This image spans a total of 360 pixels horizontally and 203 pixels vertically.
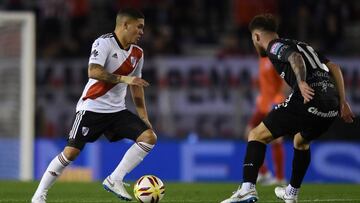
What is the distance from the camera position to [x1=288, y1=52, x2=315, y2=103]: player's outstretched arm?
8180 mm

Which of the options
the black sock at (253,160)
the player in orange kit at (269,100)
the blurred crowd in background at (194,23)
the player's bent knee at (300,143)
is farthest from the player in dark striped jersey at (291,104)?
the blurred crowd in background at (194,23)

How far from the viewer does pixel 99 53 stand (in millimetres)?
9109

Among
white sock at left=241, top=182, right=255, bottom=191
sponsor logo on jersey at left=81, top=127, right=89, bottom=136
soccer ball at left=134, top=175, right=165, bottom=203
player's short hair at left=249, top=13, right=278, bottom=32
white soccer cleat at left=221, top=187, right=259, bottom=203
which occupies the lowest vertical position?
soccer ball at left=134, top=175, right=165, bottom=203

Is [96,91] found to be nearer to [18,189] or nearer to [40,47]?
[18,189]

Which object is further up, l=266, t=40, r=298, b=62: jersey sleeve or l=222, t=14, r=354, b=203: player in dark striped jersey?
l=266, t=40, r=298, b=62: jersey sleeve

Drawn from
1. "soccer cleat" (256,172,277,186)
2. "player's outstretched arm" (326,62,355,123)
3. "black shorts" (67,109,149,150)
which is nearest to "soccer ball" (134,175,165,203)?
"black shorts" (67,109,149,150)

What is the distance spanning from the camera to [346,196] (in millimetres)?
10477

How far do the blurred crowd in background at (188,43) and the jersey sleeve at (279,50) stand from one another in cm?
809

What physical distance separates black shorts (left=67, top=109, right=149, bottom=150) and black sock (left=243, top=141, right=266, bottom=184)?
3.79ft

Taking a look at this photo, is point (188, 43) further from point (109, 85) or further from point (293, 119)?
point (293, 119)

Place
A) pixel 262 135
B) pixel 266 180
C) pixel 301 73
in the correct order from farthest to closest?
pixel 266 180 < pixel 262 135 < pixel 301 73

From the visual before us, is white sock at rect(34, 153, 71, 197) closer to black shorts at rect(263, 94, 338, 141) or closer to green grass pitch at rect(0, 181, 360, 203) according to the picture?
green grass pitch at rect(0, 181, 360, 203)

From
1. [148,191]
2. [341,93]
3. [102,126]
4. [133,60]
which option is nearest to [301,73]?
[341,93]

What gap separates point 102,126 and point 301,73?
2094mm
